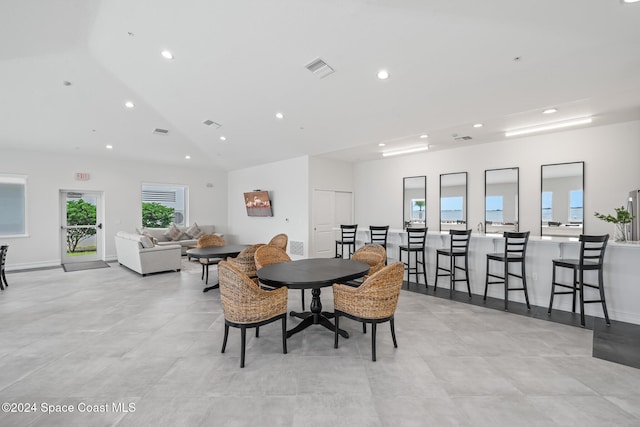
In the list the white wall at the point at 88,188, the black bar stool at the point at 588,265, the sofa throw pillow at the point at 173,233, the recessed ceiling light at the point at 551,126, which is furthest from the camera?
the sofa throw pillow at the point at 173,233

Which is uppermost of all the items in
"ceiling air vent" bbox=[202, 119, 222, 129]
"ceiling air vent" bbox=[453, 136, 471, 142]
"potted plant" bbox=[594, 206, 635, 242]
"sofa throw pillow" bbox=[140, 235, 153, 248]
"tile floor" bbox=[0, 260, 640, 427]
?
"ceiling air vent" bbox=[202, 119, 222, 129]

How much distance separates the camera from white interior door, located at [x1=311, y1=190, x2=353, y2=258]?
7781 millimetres

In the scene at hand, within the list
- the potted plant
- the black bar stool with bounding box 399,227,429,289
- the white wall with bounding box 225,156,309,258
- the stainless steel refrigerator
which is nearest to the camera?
the potted plant

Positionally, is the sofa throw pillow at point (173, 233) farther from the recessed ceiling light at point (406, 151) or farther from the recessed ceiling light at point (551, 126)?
the recessed ceiling light at point (551, 126)

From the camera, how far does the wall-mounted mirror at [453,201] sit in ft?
21.1

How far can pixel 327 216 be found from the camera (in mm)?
8016

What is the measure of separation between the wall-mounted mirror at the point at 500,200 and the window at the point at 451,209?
53 centimetres

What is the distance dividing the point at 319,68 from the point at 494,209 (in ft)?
15.0

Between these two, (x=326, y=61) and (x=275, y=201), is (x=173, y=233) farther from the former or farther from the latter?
(x=326, y=61)

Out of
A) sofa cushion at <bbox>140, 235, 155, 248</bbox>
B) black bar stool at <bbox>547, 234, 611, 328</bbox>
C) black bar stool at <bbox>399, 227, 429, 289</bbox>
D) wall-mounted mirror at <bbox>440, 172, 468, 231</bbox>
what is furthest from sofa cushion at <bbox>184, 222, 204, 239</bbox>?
black bar stool at <bbox>547, 234, 611, 328</bbox>

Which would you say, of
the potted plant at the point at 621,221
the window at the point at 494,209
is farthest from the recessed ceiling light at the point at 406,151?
the potted plant at the point at 621,221

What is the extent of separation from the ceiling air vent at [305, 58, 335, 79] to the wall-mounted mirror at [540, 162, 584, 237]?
14.6 ft

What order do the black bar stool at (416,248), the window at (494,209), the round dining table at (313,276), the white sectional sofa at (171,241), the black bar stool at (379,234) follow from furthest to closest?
the white sectional sofa at (171,241), the window at (494,209), the black bar stool at (379,234), the black bar stool at (416,248), the round dining table at (313,276)

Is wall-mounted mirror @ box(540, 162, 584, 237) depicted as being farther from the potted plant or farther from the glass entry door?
the glass entry door
